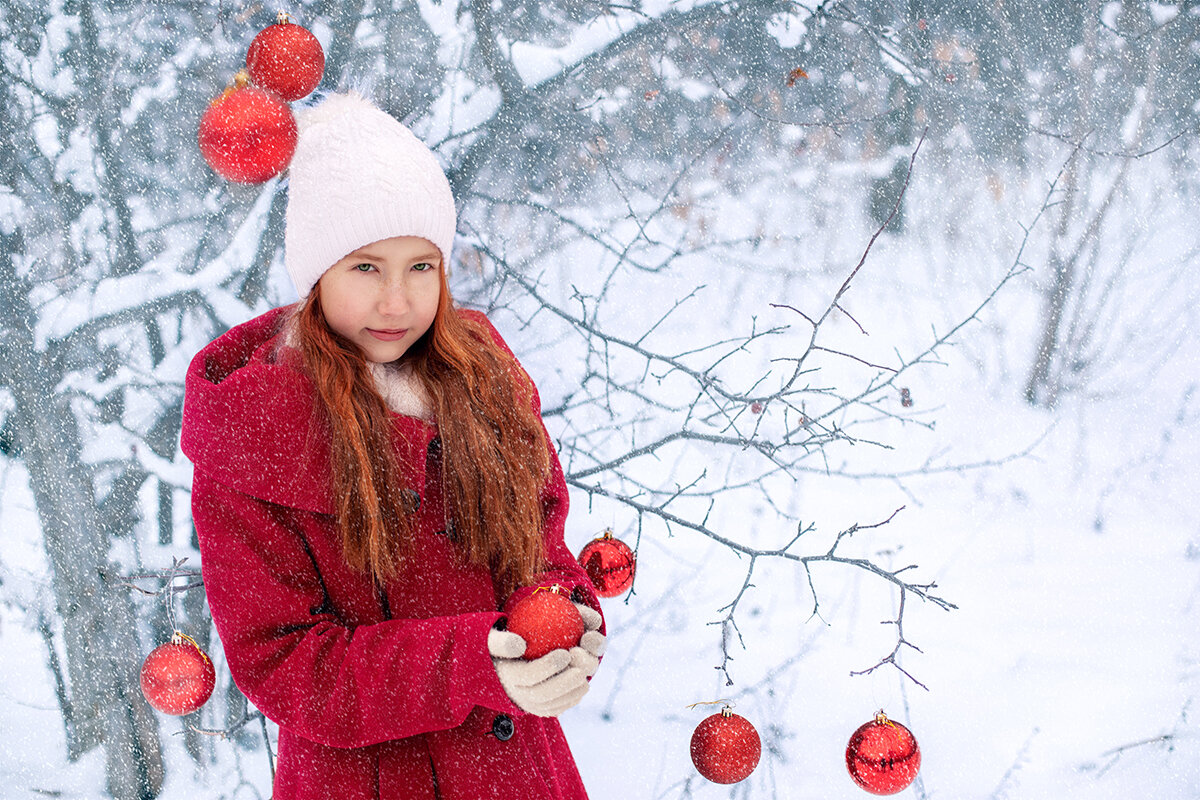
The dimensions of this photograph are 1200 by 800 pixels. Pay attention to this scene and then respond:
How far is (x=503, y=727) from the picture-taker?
117cm

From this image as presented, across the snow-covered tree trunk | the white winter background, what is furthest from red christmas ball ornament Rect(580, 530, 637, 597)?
the snow-covered tree trunk

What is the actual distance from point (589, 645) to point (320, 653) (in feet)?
1.06

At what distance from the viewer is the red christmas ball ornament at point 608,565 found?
1553 millimetres

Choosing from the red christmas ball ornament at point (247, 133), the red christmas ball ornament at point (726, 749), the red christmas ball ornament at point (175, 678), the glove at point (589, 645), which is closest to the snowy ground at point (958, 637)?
the red christmas ball ornament at point (726, 749)

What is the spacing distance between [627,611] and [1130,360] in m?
1.14

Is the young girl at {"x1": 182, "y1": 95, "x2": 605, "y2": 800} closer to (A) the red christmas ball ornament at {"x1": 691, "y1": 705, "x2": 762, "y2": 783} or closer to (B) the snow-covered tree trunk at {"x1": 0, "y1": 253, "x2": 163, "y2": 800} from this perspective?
(A) the red christmas ball ornament at {"x1": 691, "y1": 705, "x2": 762, "y2": 783}

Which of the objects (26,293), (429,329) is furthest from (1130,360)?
(26,293)

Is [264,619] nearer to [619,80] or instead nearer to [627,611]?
[627,611]

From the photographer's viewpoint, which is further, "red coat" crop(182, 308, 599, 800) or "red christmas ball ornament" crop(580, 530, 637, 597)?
"red christmas ball ornament" crop(580, 530, 637, 597)

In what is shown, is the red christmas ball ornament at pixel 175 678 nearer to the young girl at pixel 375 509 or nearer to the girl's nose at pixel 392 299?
the young girl at pixel 375 509

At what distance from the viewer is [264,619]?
1093mm

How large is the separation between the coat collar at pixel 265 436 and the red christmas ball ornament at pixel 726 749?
0.64m

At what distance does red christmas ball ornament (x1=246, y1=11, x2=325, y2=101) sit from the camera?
52.7 inches

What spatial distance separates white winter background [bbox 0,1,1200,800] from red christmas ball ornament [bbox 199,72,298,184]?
0.57 meters
